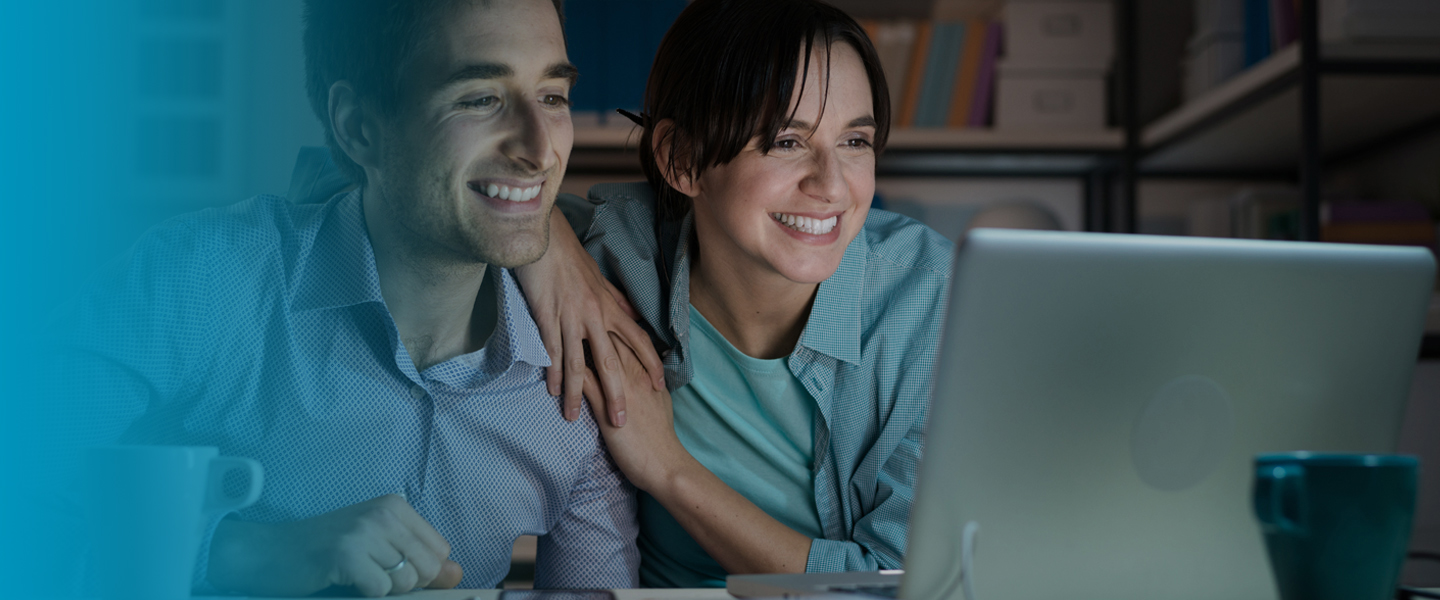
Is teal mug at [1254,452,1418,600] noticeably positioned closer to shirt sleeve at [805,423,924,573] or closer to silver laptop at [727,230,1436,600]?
silver laptop at [727,230,1436,600]

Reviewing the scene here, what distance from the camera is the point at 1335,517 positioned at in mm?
515

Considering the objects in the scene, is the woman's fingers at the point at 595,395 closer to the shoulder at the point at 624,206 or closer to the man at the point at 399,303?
the man at the point at 399,303

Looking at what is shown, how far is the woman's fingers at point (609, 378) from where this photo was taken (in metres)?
1.08

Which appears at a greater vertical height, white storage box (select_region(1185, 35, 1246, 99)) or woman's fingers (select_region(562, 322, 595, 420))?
white storage box (select_region(1185, 35, 1246, 99))

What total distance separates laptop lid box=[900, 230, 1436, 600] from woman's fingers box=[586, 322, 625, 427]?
0.58 m

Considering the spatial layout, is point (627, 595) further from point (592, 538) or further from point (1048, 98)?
point (1048, 98)

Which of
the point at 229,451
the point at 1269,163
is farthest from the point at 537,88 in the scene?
the point at 1269,163

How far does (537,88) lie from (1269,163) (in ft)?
6.58

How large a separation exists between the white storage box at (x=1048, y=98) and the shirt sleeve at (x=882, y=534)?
132 cm

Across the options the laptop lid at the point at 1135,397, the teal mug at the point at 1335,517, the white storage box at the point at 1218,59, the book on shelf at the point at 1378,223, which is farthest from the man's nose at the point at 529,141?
the white storage box at the point at 1218,59

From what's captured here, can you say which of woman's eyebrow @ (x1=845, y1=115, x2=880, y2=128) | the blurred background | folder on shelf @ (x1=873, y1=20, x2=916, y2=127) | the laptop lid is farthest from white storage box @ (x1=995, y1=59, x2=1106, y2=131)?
the laptop lid

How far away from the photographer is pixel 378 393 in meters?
1.01

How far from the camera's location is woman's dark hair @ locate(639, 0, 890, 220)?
1.13 meters

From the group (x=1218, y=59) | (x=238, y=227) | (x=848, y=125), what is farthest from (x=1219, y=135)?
(x=238, y=227)
